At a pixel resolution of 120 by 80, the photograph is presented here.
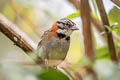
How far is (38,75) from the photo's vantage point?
2.18 ft

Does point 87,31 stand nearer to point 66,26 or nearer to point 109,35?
point 109,35

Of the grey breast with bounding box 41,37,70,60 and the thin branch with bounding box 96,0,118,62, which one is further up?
the thin branch with bounding box 96,0,118,62

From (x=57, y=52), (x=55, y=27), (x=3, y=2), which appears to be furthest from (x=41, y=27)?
(x=57, y=52)

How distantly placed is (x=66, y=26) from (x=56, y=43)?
0.69 feet

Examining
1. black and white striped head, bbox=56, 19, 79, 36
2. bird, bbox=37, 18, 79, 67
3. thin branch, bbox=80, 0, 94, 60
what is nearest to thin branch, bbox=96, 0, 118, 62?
thin branch, bbox=80, 0, 94, 60

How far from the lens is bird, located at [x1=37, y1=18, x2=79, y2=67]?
1.60m

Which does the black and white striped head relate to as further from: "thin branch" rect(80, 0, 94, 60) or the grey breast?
"thin branch" rect(80, 0, 94, 60)

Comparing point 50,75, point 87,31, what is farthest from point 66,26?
point 50,75

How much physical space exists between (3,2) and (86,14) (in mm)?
1646

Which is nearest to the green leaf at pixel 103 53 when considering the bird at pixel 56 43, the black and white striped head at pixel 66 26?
the bird at pixel 56 43

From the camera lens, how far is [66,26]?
1915 mm

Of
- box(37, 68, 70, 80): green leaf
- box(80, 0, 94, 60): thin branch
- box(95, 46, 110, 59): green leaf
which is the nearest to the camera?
box(37, 68, 70, 80): green leaf

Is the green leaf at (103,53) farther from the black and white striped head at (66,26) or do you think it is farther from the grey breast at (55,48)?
the black and white striped head at (66,26)

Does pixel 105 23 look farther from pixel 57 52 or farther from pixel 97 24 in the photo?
pixel 97 24
